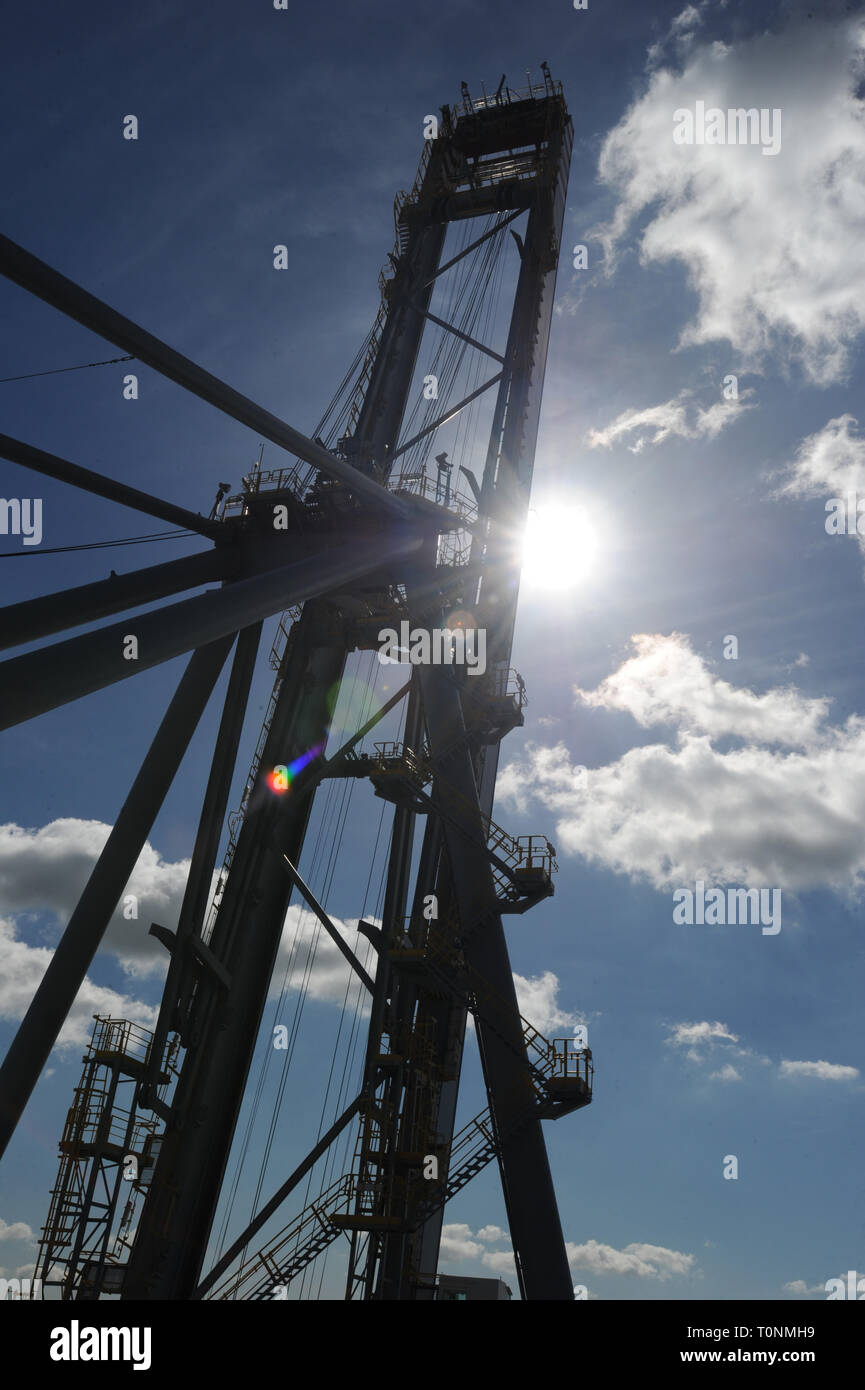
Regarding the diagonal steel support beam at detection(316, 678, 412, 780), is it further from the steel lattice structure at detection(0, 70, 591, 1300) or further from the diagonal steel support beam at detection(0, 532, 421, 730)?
the diagonal steel support beam at detection(0, 532, 421, 730)

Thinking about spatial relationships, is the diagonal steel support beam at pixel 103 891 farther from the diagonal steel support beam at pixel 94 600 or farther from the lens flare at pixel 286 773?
the lens flare at pixel 286 773

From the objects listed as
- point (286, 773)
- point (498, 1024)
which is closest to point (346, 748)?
point (286, 773)

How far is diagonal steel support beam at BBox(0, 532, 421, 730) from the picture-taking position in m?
8.73

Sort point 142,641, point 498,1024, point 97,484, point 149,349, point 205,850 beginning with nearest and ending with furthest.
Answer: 1. point 142,641
2. point 149,349
3. point 97,484
4. point 498,1024
5. point 205,850

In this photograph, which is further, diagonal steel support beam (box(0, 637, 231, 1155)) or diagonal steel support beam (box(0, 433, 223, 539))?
diagonal steel support beam (box(0, 637, 231, 1155))

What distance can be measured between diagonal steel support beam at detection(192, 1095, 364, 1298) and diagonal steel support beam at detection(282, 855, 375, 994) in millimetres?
3064

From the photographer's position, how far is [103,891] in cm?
1781

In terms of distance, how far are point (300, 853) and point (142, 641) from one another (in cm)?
1738

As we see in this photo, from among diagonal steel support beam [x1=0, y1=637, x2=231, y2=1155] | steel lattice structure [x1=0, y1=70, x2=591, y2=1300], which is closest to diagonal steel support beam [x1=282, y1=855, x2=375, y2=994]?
steel lattice structure [x1=0, y1=70, x2=591, y2=1300]

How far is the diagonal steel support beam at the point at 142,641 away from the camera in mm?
8734

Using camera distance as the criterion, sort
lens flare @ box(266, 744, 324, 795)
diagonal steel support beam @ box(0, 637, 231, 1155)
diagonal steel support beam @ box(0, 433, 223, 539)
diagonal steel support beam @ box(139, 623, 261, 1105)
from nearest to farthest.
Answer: diagonal steel support beam @ box(0, 433, 223, 539)
diagonal steel support beam @ box(0, 637, 231, 1155)
diagonal steel support beam @ box(139, 623, 261, 1105)
lens flare @ box(266, 744, 324, 795)

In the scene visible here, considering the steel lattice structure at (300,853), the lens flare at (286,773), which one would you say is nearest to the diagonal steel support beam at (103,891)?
the steel lattice structure at (300,853)

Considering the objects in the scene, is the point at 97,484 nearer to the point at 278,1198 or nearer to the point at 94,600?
the point at 94,600
